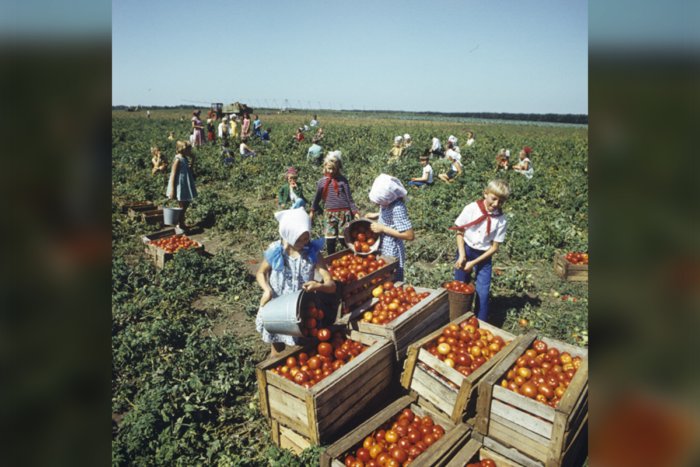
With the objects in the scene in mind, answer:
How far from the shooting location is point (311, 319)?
4500 mm

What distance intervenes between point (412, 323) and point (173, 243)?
20.5 ft

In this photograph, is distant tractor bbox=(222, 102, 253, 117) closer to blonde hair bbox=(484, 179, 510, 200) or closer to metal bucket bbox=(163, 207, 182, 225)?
metal bucket bbox=(163, 207, 182, 225)

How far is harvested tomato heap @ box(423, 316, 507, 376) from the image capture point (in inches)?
169

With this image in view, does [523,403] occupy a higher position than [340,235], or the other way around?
[340,235]

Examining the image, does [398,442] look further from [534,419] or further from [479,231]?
[479,231]

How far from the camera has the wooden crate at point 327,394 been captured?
147 inches

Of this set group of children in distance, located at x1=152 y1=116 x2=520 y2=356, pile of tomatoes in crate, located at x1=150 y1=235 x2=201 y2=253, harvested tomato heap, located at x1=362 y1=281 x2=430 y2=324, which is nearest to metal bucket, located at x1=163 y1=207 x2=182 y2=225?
pile of tomatoes in crate, located at x1=150 y1=235 x2=201 y2=253

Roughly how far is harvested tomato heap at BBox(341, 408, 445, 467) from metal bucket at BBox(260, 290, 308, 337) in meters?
1.21

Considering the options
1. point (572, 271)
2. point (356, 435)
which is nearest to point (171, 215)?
point (356, 435)

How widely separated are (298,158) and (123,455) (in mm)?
18831

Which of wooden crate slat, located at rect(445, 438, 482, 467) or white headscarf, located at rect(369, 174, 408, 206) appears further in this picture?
white headscarf, located at rect(369, 174, 408, 206)

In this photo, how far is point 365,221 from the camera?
20.9 feet
